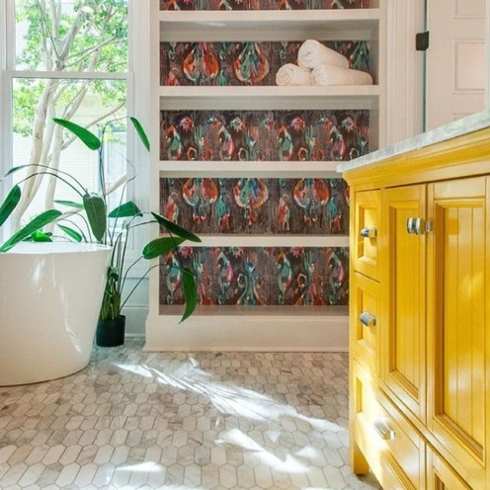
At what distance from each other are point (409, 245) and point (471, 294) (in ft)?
0.80

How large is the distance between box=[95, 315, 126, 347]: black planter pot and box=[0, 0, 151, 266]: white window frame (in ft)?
1.30

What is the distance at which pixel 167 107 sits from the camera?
2744 mm

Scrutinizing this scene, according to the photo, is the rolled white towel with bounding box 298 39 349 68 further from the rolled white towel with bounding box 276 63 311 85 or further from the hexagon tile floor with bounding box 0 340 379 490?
the hexagon tile floor with bounding box 0 340 379 490

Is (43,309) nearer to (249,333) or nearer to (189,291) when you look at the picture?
(189,291)

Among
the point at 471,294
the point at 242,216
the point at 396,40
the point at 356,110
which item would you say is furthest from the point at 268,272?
the point at 471,294

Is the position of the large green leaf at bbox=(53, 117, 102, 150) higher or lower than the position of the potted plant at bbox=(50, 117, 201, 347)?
higher

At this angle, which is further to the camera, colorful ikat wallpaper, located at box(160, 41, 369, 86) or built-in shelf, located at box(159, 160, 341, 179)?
colorful ikat wallpaper, located at box(160, 41, 369, 86)

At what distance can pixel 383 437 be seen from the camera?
1.06 metres

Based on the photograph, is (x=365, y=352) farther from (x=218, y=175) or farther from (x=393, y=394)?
(x=218, y=175)

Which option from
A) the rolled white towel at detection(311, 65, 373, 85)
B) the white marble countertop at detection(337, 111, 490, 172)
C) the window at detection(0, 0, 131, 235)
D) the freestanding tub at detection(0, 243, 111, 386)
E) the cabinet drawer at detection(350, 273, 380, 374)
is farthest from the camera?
the window at detection(0, 0, 131, 235)

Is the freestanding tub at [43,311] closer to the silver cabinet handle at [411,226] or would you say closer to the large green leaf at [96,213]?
the large green leaf at [96,213]

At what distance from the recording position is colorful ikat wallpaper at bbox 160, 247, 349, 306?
2832mm

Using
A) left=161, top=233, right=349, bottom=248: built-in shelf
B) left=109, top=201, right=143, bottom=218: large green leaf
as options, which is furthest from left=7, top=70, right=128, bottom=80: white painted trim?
left=161, top=233, right=349, bottom=248: built-in shelf

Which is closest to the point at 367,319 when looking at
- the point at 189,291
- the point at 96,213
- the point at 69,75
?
the point at 189,291
